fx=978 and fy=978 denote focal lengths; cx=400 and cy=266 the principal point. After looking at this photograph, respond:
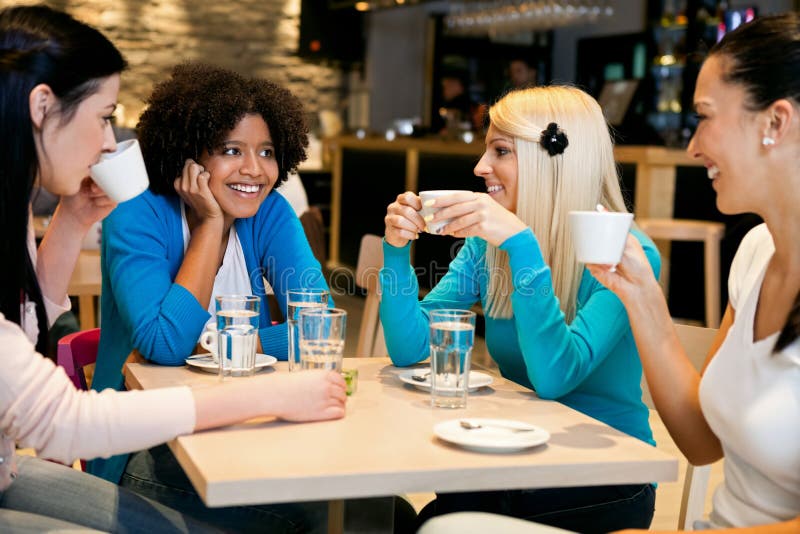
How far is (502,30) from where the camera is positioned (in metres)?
9.04

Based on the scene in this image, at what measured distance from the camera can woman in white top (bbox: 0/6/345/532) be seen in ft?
4.60

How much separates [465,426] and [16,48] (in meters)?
0.90

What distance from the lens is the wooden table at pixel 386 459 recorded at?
1279 mm

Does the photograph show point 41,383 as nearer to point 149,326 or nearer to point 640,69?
point 149,326

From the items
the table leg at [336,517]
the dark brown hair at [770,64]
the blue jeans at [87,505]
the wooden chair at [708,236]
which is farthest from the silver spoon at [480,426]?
the wooden chair at [708,236]

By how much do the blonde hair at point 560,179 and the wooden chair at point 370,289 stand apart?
0.67 m

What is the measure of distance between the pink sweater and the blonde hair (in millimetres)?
899

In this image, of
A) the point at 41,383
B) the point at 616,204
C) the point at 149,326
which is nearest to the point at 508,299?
the point at 616,204

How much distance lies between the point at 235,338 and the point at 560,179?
0.80 m

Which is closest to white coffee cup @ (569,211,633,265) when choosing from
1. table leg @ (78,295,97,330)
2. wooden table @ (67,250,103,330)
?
wooden table @ (67,250,103,330)

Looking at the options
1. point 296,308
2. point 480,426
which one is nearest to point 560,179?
point 296,308

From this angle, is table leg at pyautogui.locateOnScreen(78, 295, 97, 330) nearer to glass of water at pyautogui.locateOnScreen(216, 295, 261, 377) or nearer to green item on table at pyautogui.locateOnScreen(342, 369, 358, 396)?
glass of water at pyautogui.locateOnScreen(216, 295, 261, 377)

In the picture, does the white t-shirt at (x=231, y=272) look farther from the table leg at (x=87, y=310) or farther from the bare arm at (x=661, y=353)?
the table leg at (x=87, y=310)

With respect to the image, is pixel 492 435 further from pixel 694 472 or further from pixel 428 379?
pixel 694 472
